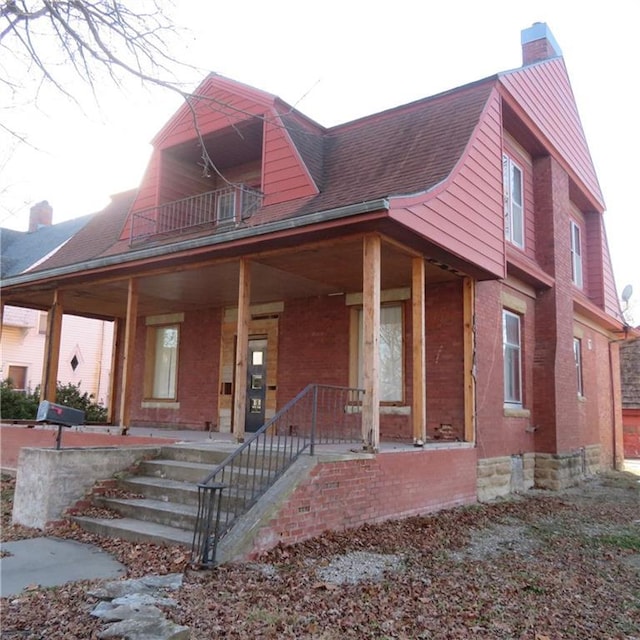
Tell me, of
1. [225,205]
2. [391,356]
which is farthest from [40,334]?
[391,356]

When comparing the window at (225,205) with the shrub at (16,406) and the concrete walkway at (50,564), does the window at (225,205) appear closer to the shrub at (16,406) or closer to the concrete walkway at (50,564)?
the shrub at (16,406)

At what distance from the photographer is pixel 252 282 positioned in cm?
1047

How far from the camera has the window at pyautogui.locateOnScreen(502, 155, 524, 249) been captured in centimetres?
1161

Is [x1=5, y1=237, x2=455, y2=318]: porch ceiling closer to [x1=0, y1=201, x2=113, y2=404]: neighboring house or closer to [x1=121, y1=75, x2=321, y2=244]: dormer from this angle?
[x1=121, y1=75, x2=321, y2=244]: dormer

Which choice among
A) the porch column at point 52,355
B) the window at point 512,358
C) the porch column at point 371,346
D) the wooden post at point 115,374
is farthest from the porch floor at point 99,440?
the wooden post at point 115,374

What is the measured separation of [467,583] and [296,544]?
167 centimetres

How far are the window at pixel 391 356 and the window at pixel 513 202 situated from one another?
282 cm

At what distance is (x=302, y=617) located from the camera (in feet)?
13.4

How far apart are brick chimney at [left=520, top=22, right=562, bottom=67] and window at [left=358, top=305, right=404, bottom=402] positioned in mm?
7832

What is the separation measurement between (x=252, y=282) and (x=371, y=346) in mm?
3907

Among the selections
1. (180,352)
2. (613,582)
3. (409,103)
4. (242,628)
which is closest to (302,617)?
(242,628)

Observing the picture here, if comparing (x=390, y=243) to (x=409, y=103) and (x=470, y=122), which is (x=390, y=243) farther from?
(x=409, y=103)

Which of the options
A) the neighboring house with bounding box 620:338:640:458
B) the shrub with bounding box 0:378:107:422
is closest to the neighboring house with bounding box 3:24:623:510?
the shrub with bounding box 0:378:107:422

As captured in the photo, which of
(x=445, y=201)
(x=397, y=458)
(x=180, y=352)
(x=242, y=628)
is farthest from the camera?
(x=180, y=352)
